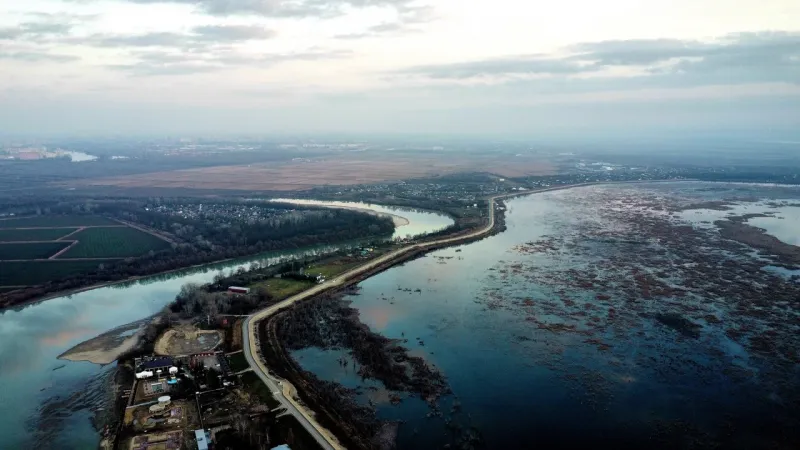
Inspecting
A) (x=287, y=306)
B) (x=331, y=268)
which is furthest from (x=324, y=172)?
(x=287, y=306)

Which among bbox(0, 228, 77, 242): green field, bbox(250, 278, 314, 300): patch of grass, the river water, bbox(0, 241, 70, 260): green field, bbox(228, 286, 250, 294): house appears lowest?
the river water

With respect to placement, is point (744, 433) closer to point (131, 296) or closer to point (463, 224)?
point (131, 296)

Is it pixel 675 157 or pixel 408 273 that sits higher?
pixel 675 157

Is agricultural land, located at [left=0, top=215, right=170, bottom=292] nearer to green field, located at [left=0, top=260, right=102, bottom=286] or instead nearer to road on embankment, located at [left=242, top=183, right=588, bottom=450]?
green field, located at [left=0, top=260, right=102, bottom=286]

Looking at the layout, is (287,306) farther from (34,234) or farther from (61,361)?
(34,234)

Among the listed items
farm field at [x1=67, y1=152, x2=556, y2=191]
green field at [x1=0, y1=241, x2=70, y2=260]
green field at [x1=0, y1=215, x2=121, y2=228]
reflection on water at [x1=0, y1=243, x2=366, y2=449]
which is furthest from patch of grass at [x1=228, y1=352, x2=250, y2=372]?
farm field at [x1=67, y1=152, x2=556, y2=191]

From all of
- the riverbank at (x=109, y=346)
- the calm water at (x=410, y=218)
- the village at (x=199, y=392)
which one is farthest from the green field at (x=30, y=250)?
the calm water at (x=410, y=218)

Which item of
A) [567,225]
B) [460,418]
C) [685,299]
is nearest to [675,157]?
[567,225]
